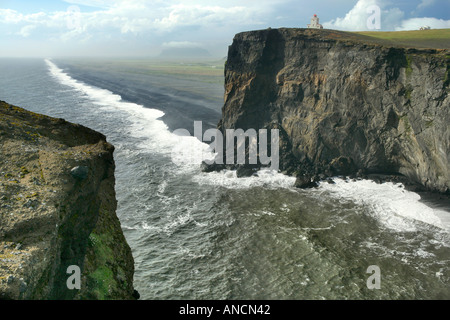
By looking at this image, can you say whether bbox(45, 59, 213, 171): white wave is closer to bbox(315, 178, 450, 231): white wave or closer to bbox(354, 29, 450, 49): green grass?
bbox(315, 178, 450, 231): white wave

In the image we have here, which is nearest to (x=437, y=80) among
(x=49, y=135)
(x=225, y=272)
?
(x=225, y=272)

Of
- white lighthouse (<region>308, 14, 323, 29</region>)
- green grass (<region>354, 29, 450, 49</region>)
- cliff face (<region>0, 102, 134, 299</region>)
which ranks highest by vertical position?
white lighthouse (<region>308, 14, 323, 29</region>)

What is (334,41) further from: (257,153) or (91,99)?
(91,99)

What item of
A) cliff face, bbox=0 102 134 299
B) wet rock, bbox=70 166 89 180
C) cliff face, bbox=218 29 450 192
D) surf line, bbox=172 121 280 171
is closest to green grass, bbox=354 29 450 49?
cliff face, bbox=218 29 450 192

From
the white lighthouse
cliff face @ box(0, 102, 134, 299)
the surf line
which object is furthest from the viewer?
the white lighthouse

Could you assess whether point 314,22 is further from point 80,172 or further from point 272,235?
point 80,172
